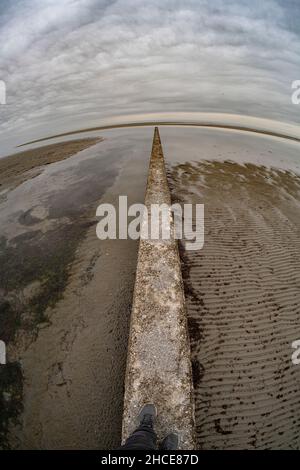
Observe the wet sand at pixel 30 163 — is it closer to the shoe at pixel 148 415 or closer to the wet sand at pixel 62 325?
the wet sand at pixel 62 325

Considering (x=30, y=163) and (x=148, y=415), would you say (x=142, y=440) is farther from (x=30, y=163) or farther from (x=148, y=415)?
(x=30, y=163)
